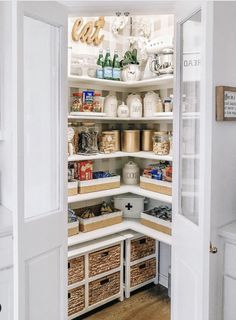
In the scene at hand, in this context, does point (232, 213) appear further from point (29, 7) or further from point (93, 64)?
point (93, 64)

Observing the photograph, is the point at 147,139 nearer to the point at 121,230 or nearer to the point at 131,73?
the point at 131,73

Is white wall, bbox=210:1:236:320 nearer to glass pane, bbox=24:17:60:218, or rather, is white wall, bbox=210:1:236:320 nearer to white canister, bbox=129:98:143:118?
glass pane, bbox=24:17:60:218

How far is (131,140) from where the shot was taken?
10.1 ft

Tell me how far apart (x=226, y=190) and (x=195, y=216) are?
332 millimetres

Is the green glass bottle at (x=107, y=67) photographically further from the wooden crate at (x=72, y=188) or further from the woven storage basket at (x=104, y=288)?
the woven storage basket at (x=104, y=288)

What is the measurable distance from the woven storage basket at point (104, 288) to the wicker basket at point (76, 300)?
84 millimetres

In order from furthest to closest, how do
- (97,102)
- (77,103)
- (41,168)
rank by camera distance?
(97,102)
(77,103)
(41,168)

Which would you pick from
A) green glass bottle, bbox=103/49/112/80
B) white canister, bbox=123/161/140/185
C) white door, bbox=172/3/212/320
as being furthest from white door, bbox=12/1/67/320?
white canister, bbox=123/161/140/185

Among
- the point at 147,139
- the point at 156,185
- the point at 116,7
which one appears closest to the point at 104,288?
the point at 156,185

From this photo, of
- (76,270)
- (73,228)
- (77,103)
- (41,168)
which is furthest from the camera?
(77,103)

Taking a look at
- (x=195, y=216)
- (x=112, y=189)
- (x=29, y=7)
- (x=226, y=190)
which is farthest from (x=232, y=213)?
(x=29, y=7)

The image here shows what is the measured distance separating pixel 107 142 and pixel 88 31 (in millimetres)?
1000

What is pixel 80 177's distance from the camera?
2801 mm

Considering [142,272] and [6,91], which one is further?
[142,272]
